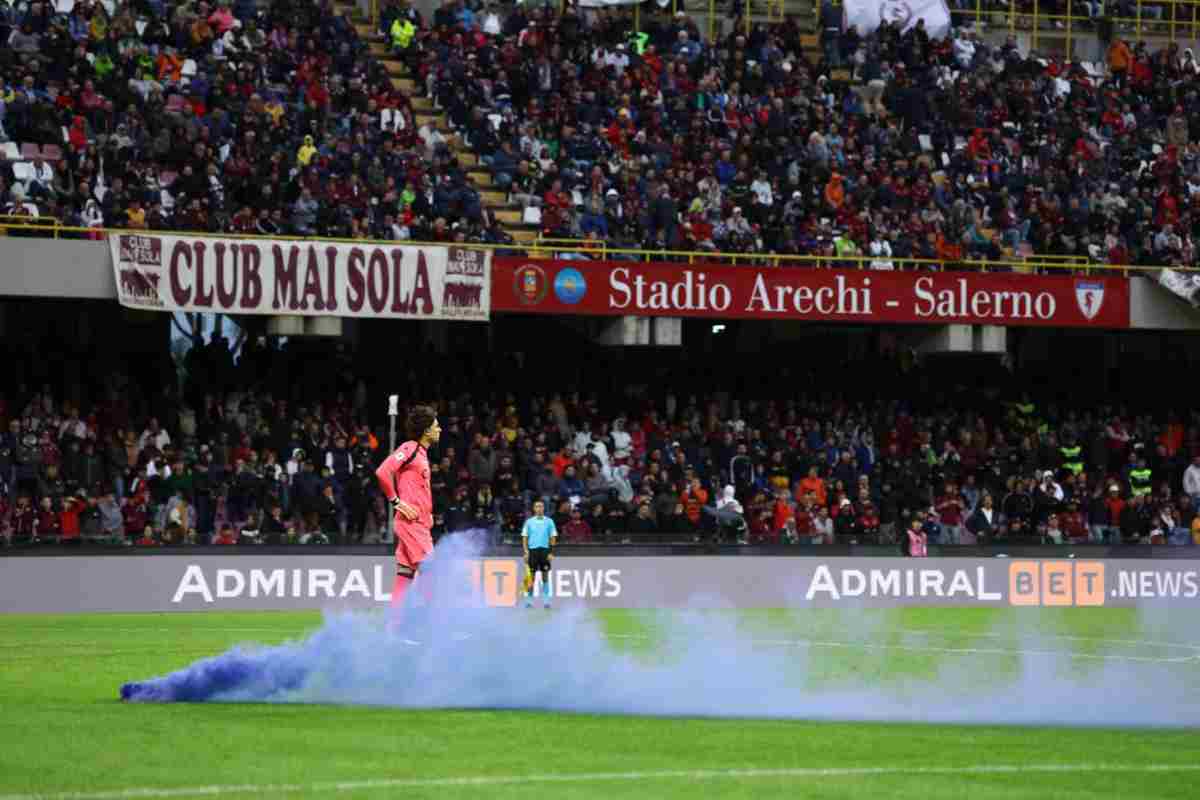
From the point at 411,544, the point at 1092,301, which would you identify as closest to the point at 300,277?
the point at 1092,301

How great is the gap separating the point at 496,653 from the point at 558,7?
2919 cm

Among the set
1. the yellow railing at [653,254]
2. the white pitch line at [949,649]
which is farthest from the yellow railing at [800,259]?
the white pitch line at [949,649]

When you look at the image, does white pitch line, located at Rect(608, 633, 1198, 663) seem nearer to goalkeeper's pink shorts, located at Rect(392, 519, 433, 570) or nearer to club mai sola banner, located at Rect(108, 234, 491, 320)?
goalkeeper's pink shorts, located at Rect(392, 519, 433, 570)

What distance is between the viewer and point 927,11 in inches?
1876

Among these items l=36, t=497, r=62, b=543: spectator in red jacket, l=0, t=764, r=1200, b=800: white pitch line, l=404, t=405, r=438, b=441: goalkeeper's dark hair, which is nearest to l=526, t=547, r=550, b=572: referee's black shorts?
l=36, t=497, r=62, b=543: spectator in red jacket

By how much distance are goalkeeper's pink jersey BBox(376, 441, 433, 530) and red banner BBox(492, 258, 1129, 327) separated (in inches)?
800

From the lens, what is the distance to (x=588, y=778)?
10.5 metres

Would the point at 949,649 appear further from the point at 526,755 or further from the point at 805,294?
the point at 805,294

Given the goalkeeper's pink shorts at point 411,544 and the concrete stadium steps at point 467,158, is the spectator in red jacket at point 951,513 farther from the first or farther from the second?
the goalkeeper's pink shorts at point 411,544

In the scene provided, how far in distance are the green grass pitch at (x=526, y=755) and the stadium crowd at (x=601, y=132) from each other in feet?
63.3

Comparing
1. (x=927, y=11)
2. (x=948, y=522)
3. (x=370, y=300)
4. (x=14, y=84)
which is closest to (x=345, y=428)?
(x=370, y=300)

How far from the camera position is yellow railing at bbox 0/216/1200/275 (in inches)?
1309

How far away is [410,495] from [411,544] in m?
0.42

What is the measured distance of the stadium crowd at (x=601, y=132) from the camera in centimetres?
3434
